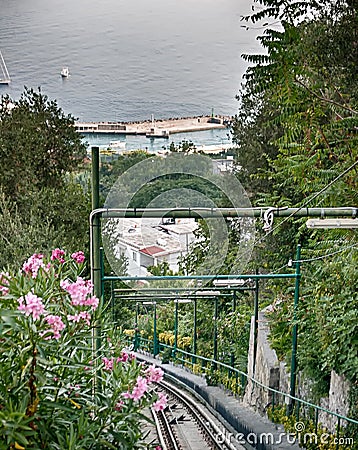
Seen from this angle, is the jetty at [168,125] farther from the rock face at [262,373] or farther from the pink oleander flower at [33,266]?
the pink oleander flower at [33,266]

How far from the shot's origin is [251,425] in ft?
10.9

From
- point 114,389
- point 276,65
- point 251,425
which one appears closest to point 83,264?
point 114,389

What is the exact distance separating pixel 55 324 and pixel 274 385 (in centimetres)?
307

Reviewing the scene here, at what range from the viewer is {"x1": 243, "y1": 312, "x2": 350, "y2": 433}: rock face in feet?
9.94

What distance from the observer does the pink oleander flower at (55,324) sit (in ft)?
4.21

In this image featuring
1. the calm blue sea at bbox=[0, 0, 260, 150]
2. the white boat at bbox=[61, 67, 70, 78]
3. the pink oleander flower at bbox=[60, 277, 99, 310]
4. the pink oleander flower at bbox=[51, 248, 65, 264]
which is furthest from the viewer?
the white boat at bbox=[61, 67, 70, 78]

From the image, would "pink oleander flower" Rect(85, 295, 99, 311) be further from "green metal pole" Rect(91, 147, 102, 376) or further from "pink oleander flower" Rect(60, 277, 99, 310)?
"green metal pole" Rect(91, 147, 102, 376)

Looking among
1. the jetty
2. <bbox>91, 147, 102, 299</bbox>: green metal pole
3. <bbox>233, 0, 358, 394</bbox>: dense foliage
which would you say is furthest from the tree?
<bbox>91, 147, 102, 299</bbox>: green metal pole

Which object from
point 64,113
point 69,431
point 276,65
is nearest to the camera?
point 69,431

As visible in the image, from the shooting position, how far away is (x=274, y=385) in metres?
4.12

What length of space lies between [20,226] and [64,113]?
2145 mm

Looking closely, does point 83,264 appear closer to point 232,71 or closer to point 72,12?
point 232,71

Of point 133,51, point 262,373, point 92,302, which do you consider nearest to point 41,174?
point 133,51

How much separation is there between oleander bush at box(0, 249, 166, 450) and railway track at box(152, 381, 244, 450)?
1.82 metres
